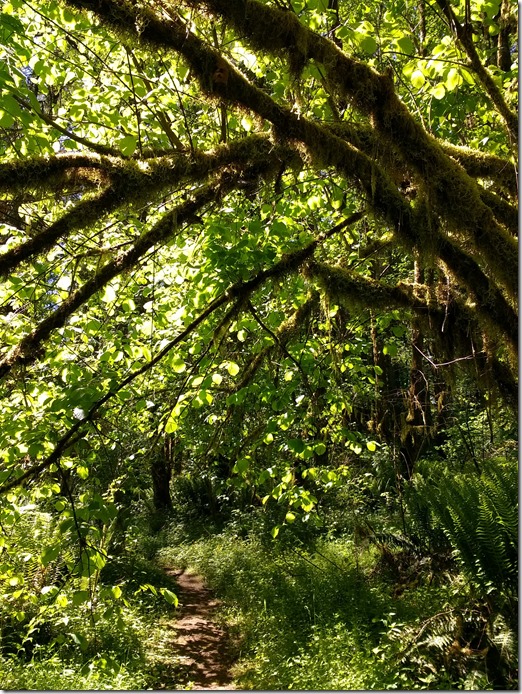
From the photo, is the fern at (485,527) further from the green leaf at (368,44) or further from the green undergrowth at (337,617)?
the green leaf at (368,44)

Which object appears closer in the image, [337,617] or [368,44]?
[368,44]

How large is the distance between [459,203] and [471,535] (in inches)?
151

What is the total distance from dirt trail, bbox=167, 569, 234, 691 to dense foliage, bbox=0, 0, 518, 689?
1.25 feet

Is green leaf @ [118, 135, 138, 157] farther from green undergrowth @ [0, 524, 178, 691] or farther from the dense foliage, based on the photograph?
green undergrowth @ [0, 524, 178, 691]

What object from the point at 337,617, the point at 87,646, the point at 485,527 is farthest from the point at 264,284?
the point at 337,617

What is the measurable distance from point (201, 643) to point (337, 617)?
2482 millimetres

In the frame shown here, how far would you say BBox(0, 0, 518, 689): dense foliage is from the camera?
2.62m

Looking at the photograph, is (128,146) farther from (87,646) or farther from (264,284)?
(87,646)

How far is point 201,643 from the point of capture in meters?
7.69

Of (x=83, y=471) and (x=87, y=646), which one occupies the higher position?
(x=83, y=471)

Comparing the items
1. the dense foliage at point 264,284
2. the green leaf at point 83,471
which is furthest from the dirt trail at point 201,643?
the green leaf at point 83,471

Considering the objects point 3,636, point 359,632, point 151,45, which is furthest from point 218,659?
point 151,45

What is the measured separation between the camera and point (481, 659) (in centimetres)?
463

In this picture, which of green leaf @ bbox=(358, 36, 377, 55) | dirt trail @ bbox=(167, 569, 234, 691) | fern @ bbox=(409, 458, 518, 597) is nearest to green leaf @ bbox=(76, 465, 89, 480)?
green leaf @ bbox=(358, 36, 377, 55)
